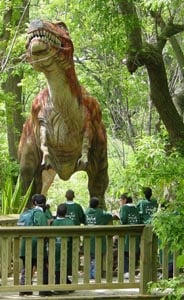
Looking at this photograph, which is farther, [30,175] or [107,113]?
[107,113]

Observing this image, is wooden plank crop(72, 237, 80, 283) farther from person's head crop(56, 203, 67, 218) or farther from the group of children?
person's head crop(56, 203, 67, 218)

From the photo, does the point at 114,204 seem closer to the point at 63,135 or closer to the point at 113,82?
the point at 113,82

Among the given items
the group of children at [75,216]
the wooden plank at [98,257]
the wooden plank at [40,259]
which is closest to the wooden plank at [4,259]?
the group of children at [75,216]

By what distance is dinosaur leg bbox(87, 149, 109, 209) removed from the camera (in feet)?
33.1

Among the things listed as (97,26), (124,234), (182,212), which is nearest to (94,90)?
(97,26)

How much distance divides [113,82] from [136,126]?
2.53 metres

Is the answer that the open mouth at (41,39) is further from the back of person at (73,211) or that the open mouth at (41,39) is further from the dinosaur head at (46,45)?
the back of person at (73,211)

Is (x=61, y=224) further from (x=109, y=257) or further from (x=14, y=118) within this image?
(x=14, y=118)

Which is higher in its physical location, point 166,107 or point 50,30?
point 50,30

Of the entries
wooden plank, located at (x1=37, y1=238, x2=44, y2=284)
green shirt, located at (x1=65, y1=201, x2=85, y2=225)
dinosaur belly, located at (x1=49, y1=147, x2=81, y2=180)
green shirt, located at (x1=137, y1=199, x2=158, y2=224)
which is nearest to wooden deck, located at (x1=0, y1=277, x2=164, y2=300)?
wooden plank, located at (x1=37, y1=238, x2=44, y2=284)

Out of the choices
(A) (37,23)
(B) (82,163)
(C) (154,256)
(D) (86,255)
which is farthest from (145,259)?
(A) (37,23)

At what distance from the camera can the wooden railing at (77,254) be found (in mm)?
7223

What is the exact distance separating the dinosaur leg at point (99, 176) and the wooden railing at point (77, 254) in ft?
8.32

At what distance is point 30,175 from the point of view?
32.7 feet
